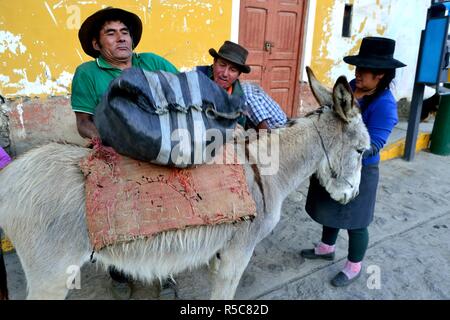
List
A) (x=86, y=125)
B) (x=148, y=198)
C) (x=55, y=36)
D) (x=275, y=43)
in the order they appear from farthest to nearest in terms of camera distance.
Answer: (x=275, y=43), (x=55, y=36), (x=86, y=125), (x=148, y=198)

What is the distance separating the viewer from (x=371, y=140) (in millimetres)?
2453

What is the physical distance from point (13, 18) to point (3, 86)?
2.32 ft

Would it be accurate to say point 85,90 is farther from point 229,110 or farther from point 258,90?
point 258,90

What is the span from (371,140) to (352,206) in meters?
0.58

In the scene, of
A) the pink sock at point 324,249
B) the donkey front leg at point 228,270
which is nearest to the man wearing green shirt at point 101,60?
the donkey front leg at point 228,270

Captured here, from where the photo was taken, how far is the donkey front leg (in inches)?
84.7

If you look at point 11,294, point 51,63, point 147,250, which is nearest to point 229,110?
point 147,250

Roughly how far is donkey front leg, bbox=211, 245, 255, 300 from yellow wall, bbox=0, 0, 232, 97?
119 inches

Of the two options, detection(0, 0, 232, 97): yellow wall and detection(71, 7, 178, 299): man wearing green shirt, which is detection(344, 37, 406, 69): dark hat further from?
detection(0, 0, 232, 97): yellow wall

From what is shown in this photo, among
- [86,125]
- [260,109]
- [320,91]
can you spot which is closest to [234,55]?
[260,109]

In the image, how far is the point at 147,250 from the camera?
1.91 metres

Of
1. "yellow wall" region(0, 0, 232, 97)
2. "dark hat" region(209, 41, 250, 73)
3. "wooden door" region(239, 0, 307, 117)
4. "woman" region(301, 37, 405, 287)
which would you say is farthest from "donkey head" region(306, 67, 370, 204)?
"wooden door" region(239, 0, 307, 117)

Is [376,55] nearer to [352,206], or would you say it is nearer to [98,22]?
[352,206]

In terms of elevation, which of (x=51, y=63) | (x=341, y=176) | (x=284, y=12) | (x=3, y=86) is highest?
(x=284, y=12)
